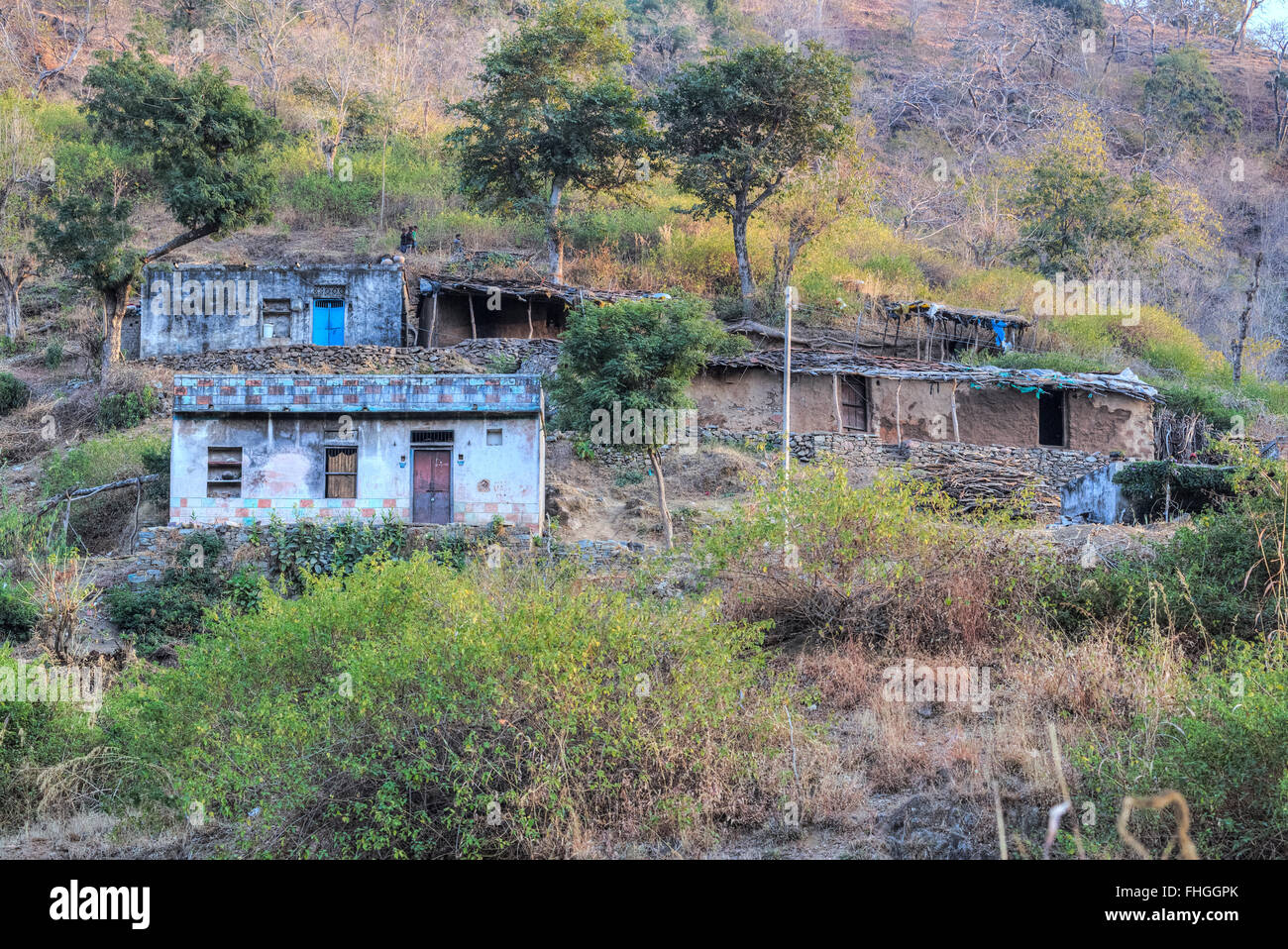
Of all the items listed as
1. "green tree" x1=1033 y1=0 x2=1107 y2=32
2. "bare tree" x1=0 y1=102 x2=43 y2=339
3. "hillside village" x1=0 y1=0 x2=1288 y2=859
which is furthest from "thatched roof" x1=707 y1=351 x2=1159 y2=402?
"green tree" x1=1033 y1=0 x2=1107 y2=32

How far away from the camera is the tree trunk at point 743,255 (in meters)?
35.3

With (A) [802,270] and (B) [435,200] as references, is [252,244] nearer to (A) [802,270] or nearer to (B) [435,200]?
(B) [435,200]

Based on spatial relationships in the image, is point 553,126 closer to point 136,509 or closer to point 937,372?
Result: point 937,372

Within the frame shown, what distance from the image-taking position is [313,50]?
5200 centimetres

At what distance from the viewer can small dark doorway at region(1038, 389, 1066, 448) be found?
97.7ft

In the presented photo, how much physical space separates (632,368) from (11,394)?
17.4 m

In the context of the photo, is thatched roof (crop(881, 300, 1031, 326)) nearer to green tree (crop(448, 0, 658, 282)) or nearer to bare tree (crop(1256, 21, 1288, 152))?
green tree (crop(448, 0, 658, 282))

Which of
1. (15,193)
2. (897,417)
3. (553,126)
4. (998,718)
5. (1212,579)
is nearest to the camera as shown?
(998,718)

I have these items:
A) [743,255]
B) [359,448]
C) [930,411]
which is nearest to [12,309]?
[359,448]

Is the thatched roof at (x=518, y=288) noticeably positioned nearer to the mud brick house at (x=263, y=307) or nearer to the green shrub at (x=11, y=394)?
the mud brick house at (x=263, y=307)

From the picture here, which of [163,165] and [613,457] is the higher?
[163,165]

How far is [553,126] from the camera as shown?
3416cm

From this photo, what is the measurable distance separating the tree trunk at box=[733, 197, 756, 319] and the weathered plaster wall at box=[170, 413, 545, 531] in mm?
14683

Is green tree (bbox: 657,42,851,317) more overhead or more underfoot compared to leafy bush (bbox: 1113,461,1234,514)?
more overhead
